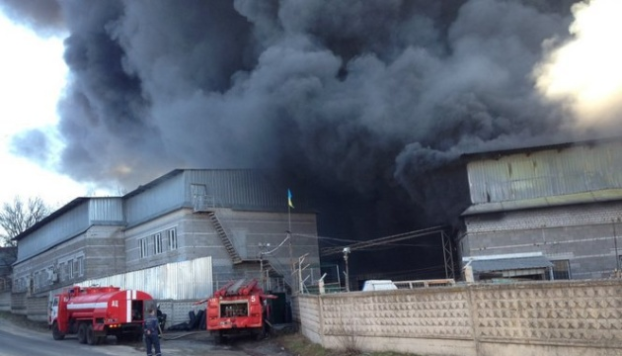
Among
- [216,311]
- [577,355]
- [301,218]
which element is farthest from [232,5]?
[577,355]

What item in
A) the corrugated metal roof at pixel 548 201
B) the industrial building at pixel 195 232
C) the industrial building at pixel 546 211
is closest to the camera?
the industrial building at pixel 546 211

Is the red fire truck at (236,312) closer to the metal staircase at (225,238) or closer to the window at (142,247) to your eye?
the metal staircase at (225,238)

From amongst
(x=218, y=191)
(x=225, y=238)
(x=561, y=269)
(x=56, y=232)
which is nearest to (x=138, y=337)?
(x=225, y=238)

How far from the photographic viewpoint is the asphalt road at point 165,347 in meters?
18.3

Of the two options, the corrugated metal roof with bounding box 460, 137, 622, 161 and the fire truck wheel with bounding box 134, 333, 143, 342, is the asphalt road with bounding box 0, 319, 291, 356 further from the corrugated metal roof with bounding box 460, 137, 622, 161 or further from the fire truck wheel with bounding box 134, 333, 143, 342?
the corrugated metal roof with bounding box 460, 137, 622, 161

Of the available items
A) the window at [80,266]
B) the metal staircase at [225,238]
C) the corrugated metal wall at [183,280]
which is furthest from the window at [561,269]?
the window at [80,266]

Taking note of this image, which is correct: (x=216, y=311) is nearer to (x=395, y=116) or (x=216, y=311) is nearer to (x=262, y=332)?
(x=262, y=332)

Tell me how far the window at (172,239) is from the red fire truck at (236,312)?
1306cm

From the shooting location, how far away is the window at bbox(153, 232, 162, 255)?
34875mm

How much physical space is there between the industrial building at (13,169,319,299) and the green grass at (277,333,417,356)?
371 inches

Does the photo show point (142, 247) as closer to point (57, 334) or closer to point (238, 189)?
point (238, 189)

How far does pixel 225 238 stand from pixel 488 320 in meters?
23.9

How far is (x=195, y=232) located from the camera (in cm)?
3256

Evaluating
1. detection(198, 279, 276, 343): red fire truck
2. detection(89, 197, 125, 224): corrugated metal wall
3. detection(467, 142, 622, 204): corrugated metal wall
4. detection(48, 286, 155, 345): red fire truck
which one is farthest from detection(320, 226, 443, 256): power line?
detection(89, 197, 125, 224): corrugated metal wall
